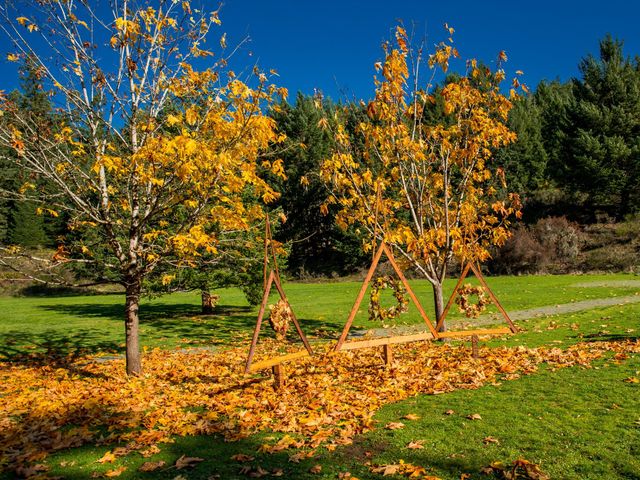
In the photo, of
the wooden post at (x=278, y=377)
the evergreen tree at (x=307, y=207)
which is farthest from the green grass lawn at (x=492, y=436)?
the evergreen tree at (x=307, y=207)

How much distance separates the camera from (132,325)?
947 cm

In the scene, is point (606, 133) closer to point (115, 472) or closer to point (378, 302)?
point (378, 302)

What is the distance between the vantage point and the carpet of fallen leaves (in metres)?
5.94

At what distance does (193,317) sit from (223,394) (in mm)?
14195

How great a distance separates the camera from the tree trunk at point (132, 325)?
9.35 meters

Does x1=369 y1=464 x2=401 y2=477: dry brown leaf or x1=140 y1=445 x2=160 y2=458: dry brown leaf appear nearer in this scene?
x1=369 y1=464 x2=401 y2=477: dry brown leaf

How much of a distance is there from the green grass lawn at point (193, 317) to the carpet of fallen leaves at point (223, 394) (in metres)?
3.63

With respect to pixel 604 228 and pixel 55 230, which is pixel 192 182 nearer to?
pixel 604 228

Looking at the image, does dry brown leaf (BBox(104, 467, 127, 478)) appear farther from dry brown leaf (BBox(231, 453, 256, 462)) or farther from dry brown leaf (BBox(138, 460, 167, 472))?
dry brown leaf (BBox(231, 453, 256, 462))

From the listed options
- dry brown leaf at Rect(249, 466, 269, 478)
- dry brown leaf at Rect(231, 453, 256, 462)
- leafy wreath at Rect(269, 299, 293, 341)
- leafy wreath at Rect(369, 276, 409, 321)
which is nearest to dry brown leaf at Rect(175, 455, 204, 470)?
dry brown leaf at Rect(231, 453, 256, 462)

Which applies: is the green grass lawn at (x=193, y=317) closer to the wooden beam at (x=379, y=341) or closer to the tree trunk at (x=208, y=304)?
the tree trunk at (x=208, y=304)

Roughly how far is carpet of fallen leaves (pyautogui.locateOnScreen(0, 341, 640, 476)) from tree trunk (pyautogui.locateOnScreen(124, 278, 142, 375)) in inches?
10.8

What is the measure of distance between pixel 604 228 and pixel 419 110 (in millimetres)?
34078

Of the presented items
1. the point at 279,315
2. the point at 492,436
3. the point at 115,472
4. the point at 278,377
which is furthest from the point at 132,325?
the point at 492,436
